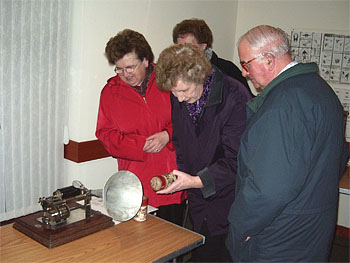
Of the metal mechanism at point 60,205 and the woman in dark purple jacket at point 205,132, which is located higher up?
the woman in dark purple jacket at point 205,132

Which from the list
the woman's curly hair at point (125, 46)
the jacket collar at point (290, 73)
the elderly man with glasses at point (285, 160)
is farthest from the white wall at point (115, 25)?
the jacket collar at point (290, 73)

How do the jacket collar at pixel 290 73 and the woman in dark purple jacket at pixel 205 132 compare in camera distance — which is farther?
the woman in dark purple jacket at pixel 205 132

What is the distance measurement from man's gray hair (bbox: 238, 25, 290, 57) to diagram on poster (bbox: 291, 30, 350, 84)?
2506mm

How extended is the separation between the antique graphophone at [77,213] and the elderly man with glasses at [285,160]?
529mm

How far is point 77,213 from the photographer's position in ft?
6.48

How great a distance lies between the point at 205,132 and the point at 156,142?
15.0 inches

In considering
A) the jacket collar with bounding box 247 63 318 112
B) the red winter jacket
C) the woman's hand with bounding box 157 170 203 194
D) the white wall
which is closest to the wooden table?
the woman's hand with bounding box 157 170 203 194

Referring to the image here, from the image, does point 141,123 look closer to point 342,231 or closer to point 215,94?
point 215,94

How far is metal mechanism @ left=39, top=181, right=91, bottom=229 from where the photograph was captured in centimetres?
180

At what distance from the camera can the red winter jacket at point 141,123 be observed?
2.39 meters

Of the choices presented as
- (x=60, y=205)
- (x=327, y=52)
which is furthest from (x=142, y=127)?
(x=327, y=52)

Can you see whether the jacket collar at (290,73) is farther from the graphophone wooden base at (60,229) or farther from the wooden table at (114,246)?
the graphophone wooden base at (60,229)

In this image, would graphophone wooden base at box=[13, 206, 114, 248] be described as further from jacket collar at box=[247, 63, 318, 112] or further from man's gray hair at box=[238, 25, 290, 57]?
man's gray hair at box=[238, 25, 290, 57]

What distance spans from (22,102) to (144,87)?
824 mm
